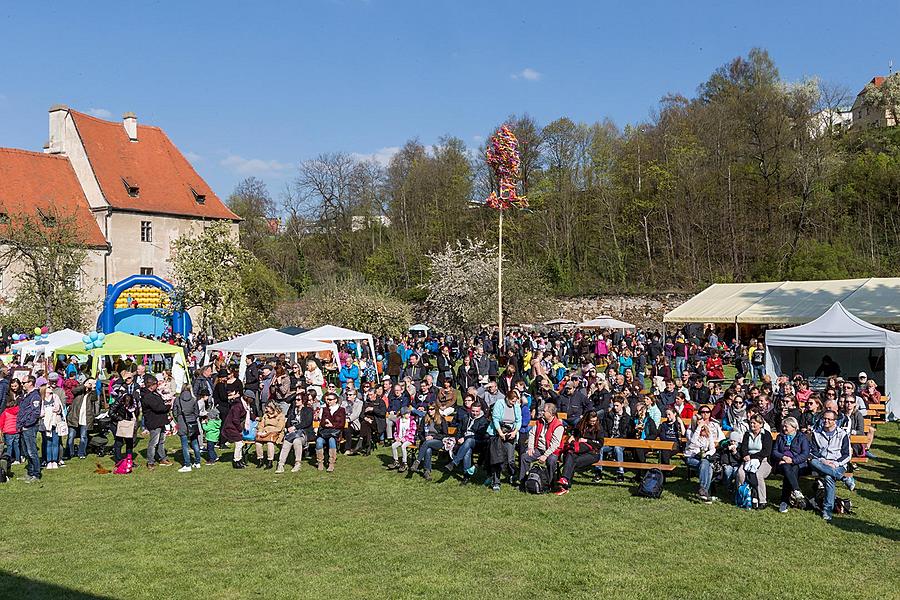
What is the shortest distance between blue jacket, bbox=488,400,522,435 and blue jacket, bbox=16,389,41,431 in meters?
6.95

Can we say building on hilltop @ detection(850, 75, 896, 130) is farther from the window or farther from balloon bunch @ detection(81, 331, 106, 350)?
balloon bunch @ detection(81, 331, 106, 350)

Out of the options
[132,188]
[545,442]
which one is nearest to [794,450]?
[545,442]

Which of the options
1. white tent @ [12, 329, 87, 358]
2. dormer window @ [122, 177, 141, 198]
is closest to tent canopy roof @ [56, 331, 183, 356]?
white tent @ [12, 329, 87, 358]

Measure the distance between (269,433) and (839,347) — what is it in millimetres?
13379

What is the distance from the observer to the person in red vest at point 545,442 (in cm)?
1195

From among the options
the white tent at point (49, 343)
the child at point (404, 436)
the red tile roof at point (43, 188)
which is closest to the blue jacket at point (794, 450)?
the child at point (404, 436)

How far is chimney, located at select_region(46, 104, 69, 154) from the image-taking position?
151 ft

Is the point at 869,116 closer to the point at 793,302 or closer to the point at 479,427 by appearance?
the point at 793,302

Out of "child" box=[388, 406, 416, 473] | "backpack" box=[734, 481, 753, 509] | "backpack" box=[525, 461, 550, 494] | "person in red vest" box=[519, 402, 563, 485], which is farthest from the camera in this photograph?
"child" box=[388, 406, 416, 473]

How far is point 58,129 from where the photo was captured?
4644 centimetres

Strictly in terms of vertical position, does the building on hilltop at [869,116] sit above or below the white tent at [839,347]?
above

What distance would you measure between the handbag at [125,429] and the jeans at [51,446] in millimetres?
1023

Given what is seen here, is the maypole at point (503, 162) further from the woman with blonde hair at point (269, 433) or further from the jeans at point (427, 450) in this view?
the jeans at point (427, 450)

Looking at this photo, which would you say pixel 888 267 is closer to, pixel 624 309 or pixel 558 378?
pixel 624 309
